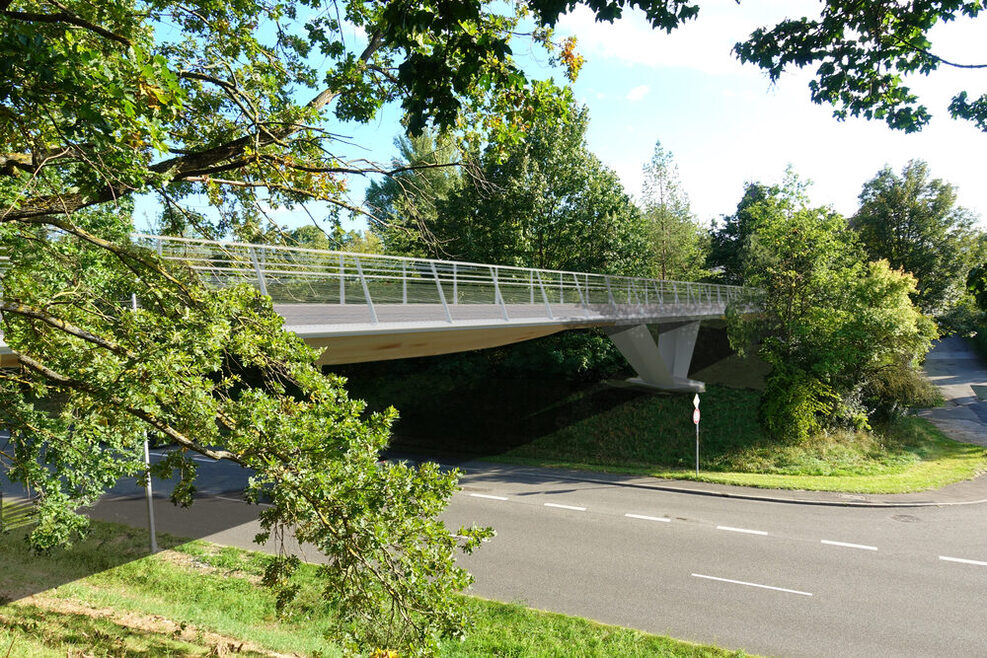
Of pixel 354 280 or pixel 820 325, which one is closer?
pixel 354 280

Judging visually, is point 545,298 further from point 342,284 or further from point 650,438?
point 650,438

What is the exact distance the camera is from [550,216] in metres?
24.7

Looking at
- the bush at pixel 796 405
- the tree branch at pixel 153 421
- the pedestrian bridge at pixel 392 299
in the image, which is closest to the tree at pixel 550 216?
the pedestrian bridge at pixel 392 299

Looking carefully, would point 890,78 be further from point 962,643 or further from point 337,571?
point 962,643

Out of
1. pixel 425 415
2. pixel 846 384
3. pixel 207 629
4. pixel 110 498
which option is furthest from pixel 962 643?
pixel 425 415

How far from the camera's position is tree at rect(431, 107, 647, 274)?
2369 centimetres

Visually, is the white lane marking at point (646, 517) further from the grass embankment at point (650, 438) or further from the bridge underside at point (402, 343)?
the bridge underside at point (402, 343)

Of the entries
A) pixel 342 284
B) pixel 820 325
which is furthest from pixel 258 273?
pixel 820 325

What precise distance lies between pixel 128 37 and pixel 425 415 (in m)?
22.5

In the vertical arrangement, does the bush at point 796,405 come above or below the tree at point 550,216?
below

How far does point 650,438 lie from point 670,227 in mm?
19919

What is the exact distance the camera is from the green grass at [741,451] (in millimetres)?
16594

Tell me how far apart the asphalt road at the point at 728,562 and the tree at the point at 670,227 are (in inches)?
968

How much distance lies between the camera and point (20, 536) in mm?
11648
